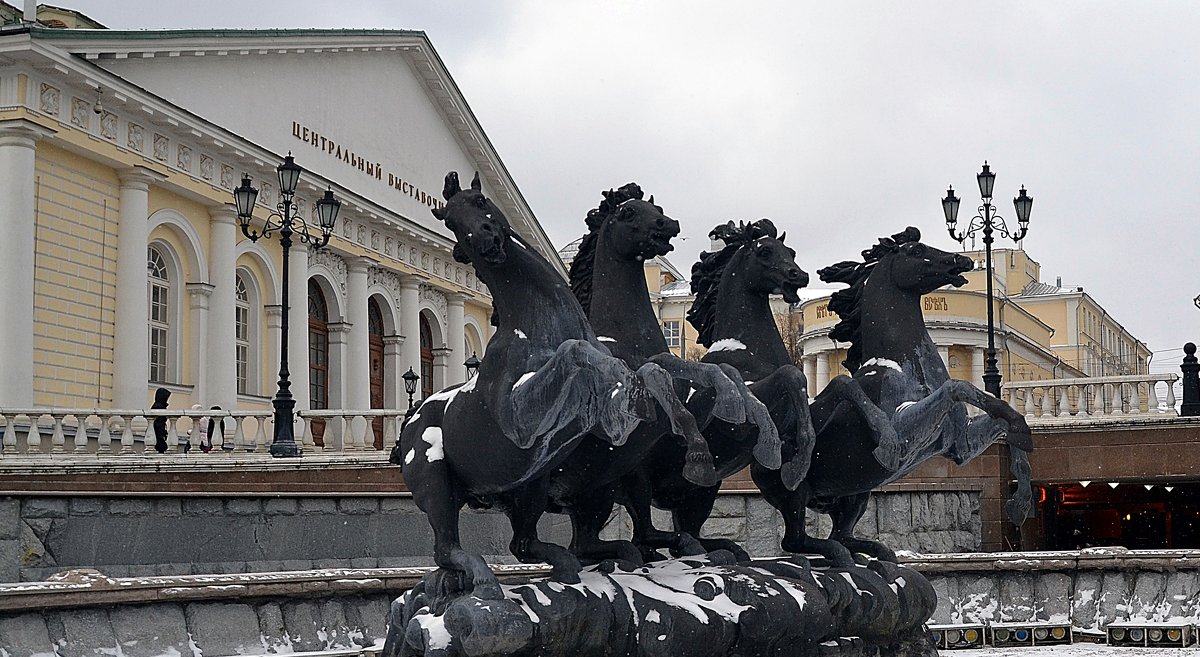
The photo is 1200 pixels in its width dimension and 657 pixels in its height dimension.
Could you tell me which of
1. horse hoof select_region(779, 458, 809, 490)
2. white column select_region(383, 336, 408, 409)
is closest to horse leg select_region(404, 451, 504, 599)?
horse hoof select_region(779, 458, 809, 490)

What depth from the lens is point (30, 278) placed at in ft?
78.5

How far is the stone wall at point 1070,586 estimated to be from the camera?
42.2 ft

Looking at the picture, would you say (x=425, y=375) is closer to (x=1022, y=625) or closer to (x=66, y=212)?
(x=66, y=212)

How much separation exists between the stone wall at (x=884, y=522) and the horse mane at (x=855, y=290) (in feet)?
20.0

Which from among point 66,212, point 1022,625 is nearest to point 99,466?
point 66,212

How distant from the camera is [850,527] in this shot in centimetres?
994

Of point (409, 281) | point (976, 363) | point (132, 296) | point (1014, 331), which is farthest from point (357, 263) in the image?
point (1014, 331)

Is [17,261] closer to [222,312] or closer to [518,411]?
[222,312]

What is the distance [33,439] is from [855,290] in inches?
589

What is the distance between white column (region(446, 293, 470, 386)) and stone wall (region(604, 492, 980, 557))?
76.5ft

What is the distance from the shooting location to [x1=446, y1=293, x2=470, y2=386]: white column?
132 ft

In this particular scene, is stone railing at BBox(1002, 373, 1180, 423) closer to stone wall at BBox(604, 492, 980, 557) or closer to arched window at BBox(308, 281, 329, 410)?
stone wall at BBox(604, 492, 980, 557)

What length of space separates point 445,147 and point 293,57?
8266 millimetres

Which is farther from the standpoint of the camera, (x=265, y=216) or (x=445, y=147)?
(x=445, y=147)
